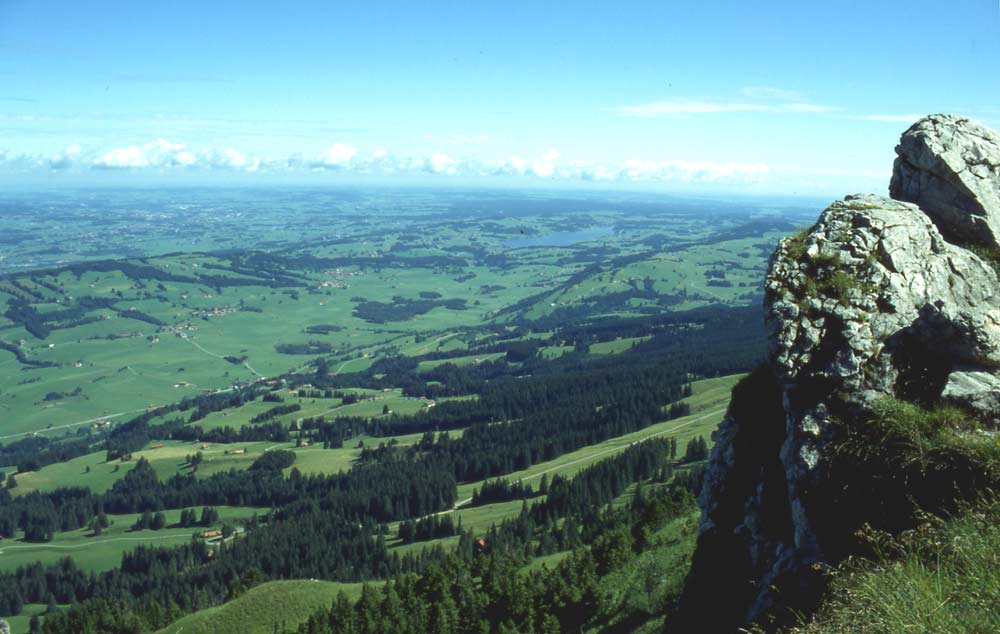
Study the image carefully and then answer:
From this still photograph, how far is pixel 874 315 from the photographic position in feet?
61.4

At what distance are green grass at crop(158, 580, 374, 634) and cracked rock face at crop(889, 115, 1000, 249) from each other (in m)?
58.5

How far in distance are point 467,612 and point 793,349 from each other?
42102mm

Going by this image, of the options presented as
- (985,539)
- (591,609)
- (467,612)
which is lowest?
(467,612)

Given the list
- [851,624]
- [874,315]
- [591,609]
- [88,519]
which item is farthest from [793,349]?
[88,519]

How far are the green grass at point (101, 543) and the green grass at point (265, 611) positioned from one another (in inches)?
3088

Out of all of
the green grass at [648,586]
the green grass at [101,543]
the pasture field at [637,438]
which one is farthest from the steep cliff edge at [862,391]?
the green grass at [101,543]

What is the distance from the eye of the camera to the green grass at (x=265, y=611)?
61281mm

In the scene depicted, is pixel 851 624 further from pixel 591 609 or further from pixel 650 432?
pixel 650 432

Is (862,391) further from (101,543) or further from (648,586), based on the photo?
(101,543)

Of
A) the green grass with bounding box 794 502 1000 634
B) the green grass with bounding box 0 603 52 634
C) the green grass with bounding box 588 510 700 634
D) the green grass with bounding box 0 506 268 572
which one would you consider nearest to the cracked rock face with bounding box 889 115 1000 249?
the green grass with bounding box 794 502 1000 634

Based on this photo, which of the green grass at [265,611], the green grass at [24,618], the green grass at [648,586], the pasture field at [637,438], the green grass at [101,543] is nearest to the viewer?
the green grass at [648,586]

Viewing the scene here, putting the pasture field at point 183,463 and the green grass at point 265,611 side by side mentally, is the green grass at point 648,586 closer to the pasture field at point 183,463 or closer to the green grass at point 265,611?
the green grass at point 265,611

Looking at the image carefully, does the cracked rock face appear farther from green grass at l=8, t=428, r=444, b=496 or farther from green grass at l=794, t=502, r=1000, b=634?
green grass at l=8, t=428, r=444, b=496

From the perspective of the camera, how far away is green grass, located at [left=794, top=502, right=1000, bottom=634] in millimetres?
9383
